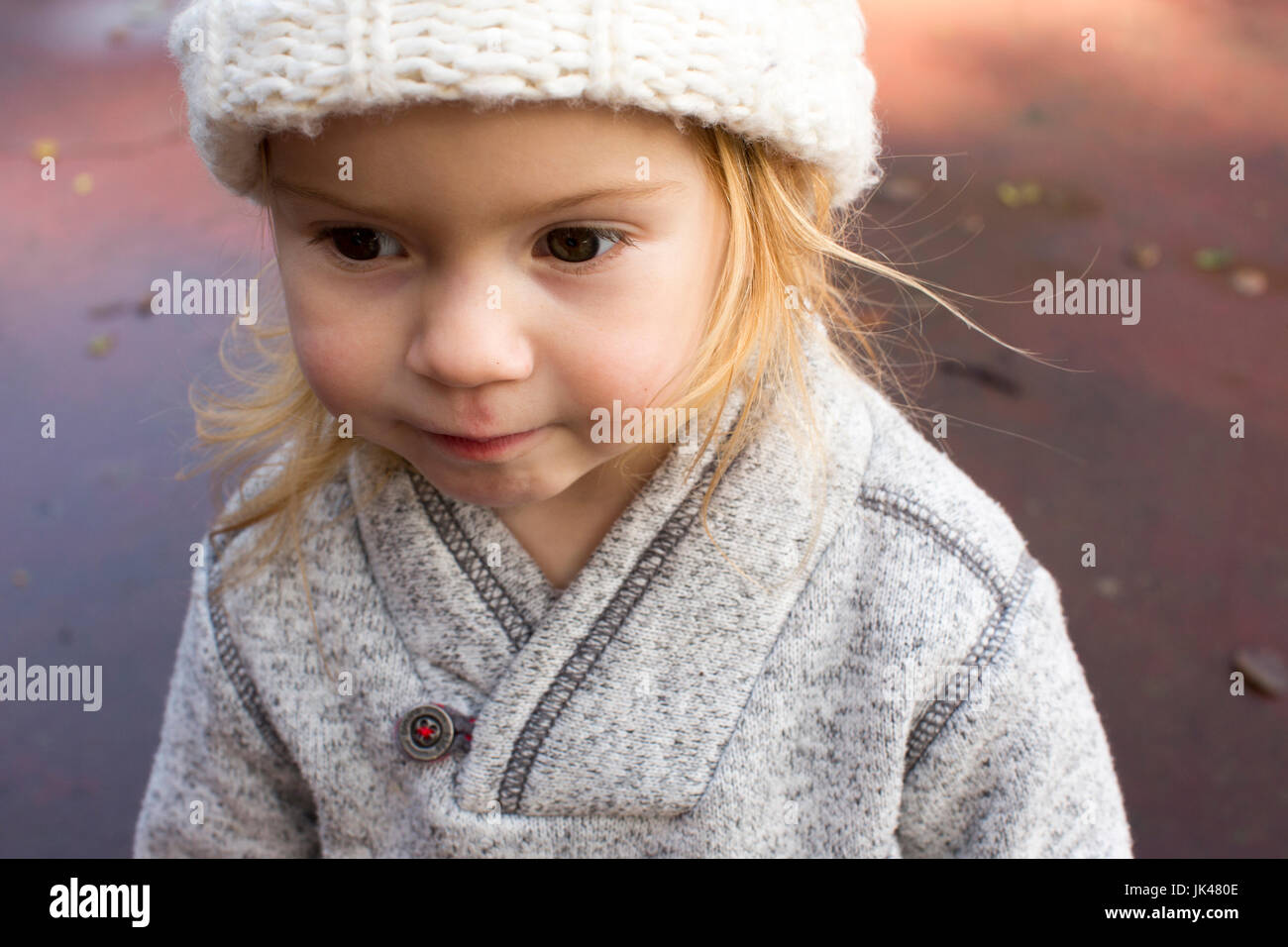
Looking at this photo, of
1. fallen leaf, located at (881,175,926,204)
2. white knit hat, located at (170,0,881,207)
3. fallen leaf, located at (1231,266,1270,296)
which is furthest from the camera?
fallen leaf, located at (881,175,926,204)

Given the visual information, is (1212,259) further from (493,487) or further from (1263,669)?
(493,487)

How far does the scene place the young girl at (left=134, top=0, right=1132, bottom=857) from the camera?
869 millimetres

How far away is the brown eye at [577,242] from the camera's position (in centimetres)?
91

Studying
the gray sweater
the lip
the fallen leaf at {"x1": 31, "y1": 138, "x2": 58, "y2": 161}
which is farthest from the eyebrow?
the fallen leaf at {"x1": 31, "y1": 138, "x2": 58, "y2": 161}

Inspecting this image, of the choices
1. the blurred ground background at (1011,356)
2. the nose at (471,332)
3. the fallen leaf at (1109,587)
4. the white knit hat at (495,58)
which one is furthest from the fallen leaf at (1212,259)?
the nose at (471,332)

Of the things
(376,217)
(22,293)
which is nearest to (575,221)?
(376,217)

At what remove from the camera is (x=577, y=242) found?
0.92 metres

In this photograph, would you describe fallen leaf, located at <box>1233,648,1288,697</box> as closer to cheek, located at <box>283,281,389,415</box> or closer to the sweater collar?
the sweater collar

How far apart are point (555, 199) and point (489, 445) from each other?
0.74 ft

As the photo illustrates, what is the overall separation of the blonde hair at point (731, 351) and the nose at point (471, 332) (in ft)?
0.58

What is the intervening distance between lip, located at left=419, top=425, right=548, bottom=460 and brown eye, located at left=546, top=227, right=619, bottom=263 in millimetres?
152

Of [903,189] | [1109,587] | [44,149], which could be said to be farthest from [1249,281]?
[44,149]

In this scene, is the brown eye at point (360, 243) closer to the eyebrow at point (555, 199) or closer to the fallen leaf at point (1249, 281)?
the eyebrow at point (555, 199)

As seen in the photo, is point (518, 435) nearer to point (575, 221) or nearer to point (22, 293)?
point (575, 221)
